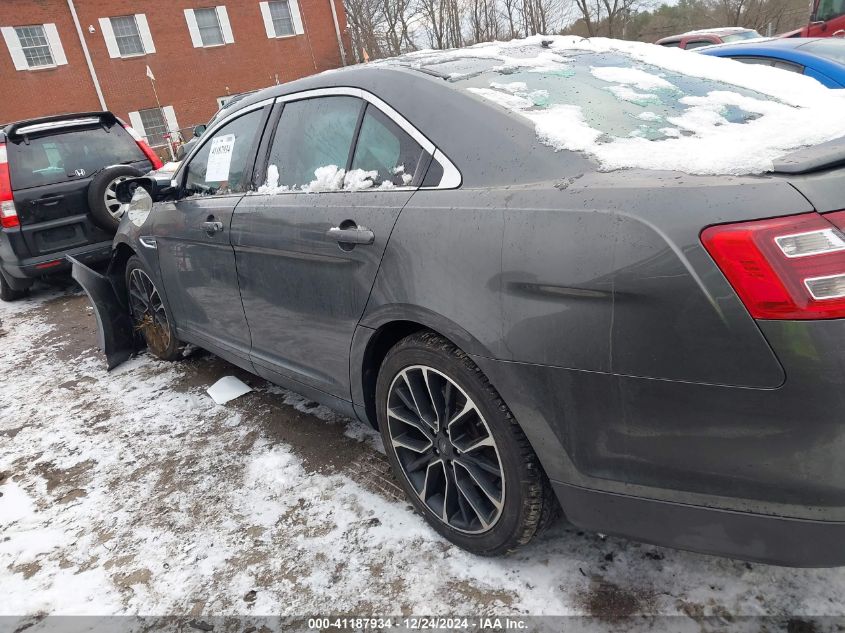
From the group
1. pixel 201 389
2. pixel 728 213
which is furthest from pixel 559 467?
pixel 201 389

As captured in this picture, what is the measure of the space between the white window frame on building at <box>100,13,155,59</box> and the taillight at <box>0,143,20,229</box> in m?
20.8

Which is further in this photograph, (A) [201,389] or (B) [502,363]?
(A) [201,389]

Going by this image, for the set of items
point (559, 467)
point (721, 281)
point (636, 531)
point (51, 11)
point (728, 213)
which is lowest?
point (636, 531)

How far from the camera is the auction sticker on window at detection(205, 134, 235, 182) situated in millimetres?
3251

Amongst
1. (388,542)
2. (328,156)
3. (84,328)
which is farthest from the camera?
(84,328)

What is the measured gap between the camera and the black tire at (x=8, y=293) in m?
7.00

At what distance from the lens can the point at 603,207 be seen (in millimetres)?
1488

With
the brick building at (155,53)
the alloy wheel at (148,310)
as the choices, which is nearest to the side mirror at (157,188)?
the alloy wheel at (148,310)

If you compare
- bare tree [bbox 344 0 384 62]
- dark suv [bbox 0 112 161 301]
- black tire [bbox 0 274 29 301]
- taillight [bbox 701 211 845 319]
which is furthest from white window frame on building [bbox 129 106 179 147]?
taillight [bbox 701 211 845 319]

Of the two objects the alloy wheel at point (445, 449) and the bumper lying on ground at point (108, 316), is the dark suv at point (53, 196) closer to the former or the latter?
the bumper lying on ground at point (108, 316)

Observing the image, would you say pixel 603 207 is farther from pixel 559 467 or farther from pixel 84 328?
pixel 84 328

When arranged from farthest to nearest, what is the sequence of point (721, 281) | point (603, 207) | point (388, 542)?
1. point (388, 542)
2. point (603, 207)
3. point (721, 281)

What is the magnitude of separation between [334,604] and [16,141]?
20.2ft

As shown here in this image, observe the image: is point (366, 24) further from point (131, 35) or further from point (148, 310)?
point (148, 310)
